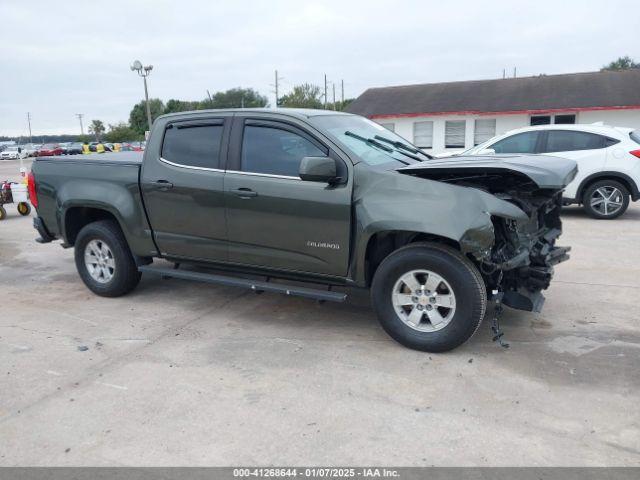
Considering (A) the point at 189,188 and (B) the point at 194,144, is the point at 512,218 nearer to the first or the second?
(A) the point at 189,188

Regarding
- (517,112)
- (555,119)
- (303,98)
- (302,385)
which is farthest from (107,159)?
(303,98)

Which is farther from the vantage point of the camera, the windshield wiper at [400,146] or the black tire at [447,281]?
the windshield wiper at [400,146]

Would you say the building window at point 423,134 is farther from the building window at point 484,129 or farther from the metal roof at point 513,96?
the building window at point 484,129

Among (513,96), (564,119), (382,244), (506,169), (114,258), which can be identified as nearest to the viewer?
(506,169)

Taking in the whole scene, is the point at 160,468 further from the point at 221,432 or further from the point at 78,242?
the point at 78,242

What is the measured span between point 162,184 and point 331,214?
6.02ft

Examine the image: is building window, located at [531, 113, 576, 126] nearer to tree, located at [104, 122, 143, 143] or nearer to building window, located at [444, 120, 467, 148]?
building window, located at [444, 120, 467, 148]

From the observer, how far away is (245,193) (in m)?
4.88

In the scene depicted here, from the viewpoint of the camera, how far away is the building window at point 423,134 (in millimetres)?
25859

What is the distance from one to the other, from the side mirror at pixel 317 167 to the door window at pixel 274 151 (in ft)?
0.93

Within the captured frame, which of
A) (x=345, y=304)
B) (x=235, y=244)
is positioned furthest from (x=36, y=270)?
(x=345, y=304)

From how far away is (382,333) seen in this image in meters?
4.81

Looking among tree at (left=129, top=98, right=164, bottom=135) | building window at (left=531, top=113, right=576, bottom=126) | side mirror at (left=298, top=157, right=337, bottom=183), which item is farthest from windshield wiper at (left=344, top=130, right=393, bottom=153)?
tree at (left=129, top=98, right=164, bottom=135)

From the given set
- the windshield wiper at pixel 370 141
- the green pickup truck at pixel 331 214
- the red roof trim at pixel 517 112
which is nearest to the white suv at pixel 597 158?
the windshield wiper at pixel 370 141
